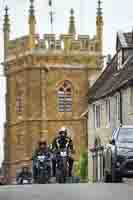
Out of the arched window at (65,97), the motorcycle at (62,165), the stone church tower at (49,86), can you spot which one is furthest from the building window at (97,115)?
the arched window at (65,97)

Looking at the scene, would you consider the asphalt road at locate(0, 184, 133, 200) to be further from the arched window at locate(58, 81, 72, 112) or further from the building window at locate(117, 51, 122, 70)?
the arched window at locate(58, 81, 72, 112)

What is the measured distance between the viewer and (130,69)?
5444 cm

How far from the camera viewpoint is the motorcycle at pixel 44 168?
30.8m

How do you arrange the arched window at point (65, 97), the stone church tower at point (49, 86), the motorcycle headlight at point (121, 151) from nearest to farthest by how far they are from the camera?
1. the motorcycle headlight at point (121, 151)
2. the stone church tower at point (49, 86)
3. the arched window at point (65, 97)

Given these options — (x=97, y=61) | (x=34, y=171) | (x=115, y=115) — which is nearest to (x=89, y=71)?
(x=97, y=61)

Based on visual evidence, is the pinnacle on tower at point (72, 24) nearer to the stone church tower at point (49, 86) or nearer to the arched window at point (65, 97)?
the stone church tower at point (49, 86)

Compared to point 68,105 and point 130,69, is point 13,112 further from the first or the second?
point 130,69

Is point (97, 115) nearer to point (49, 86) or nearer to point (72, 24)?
point (49, 86)

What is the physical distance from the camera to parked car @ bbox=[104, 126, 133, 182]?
87.3 feet

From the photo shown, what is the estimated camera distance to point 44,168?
3088 cm

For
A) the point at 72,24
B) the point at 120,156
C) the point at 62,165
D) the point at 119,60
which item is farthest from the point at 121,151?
the point at 72,24

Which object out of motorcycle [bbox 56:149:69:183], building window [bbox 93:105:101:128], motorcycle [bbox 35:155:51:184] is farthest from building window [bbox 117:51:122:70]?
motorcycle [bbox 56:149:69:183]

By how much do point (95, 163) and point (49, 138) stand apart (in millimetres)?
36208

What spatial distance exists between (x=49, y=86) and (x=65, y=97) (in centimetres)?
203
